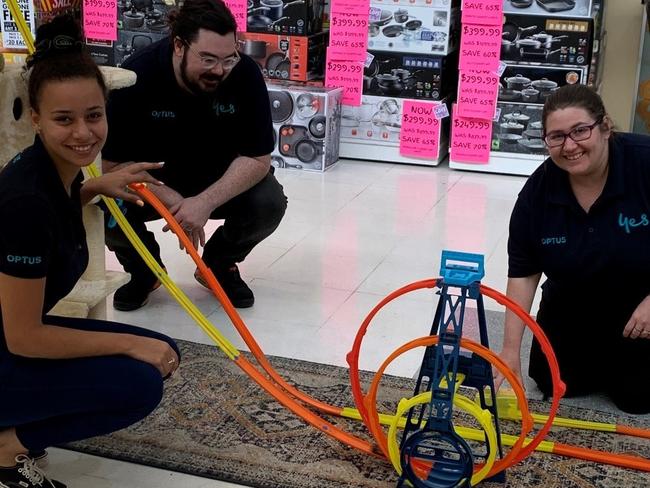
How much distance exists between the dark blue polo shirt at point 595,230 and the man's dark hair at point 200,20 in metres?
0.94

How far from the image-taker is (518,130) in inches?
180

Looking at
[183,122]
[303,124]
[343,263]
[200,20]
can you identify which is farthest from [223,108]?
[303,124]

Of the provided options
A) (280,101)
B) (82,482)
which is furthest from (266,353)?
(280,101)

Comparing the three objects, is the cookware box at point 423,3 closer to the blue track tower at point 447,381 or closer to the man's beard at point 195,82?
the man's beard at point 195,82

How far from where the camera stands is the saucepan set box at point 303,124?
454 centimetres

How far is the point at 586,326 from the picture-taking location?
2.43m

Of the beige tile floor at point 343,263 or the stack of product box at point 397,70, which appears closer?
the beige tile floor at point 343,263

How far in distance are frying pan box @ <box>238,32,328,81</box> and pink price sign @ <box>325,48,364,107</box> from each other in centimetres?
11

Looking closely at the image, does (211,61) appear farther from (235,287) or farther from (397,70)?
(397,70)

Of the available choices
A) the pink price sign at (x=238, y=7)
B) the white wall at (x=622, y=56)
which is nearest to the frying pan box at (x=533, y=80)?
the white wall at (x=622, y=56)

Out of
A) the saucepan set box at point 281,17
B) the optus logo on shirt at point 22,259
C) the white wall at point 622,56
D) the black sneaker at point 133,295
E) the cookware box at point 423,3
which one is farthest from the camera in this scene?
the white wall at point 622,56

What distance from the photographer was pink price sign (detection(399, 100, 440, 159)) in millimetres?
4645

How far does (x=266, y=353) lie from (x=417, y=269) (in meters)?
0.87

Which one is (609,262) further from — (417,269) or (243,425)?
(417,269)
